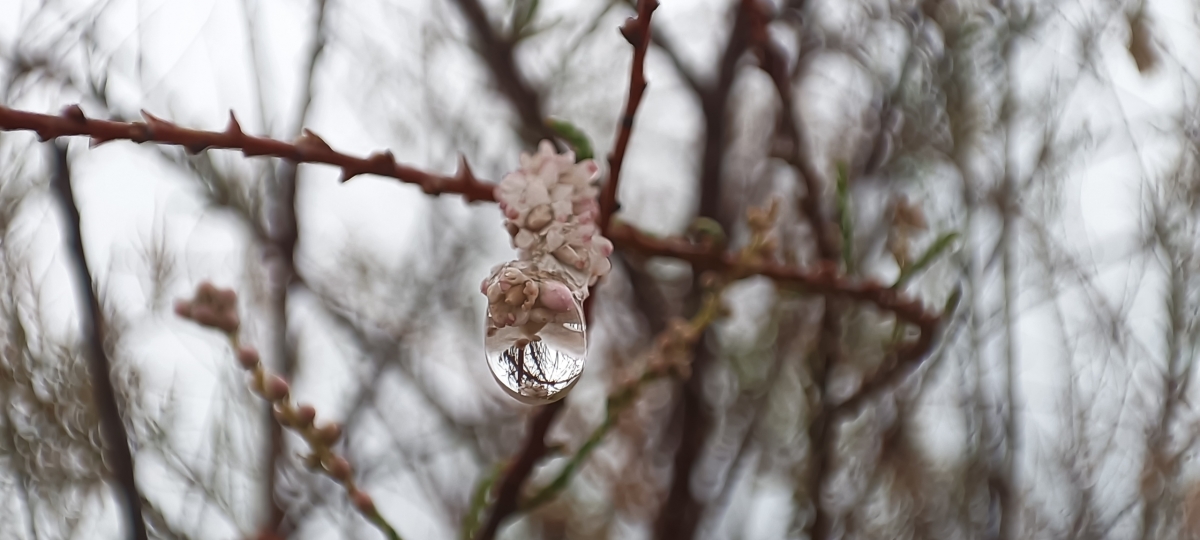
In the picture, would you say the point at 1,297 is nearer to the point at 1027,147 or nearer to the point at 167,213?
the point at 167,213

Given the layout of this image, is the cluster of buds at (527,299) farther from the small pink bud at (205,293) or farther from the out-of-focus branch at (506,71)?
the out-of-focus branch at (506,71)

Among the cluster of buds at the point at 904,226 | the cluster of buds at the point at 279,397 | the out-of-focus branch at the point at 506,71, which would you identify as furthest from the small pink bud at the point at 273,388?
the out-of-focus branch at the point at 506,71

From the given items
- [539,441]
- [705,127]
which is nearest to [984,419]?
[705,127]

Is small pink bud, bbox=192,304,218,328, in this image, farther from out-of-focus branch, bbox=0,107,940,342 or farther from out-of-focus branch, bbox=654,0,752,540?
out-of-focus branch, bbox=654,0,752,540

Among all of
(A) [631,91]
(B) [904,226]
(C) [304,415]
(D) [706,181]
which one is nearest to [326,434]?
(C) [304,415]

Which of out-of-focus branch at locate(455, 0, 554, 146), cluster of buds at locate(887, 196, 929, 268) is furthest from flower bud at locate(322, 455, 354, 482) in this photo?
out-of-focus branch at locate(455, 0, 554, 146)

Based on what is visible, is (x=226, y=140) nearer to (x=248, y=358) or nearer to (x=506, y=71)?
(x=248, y=358)
